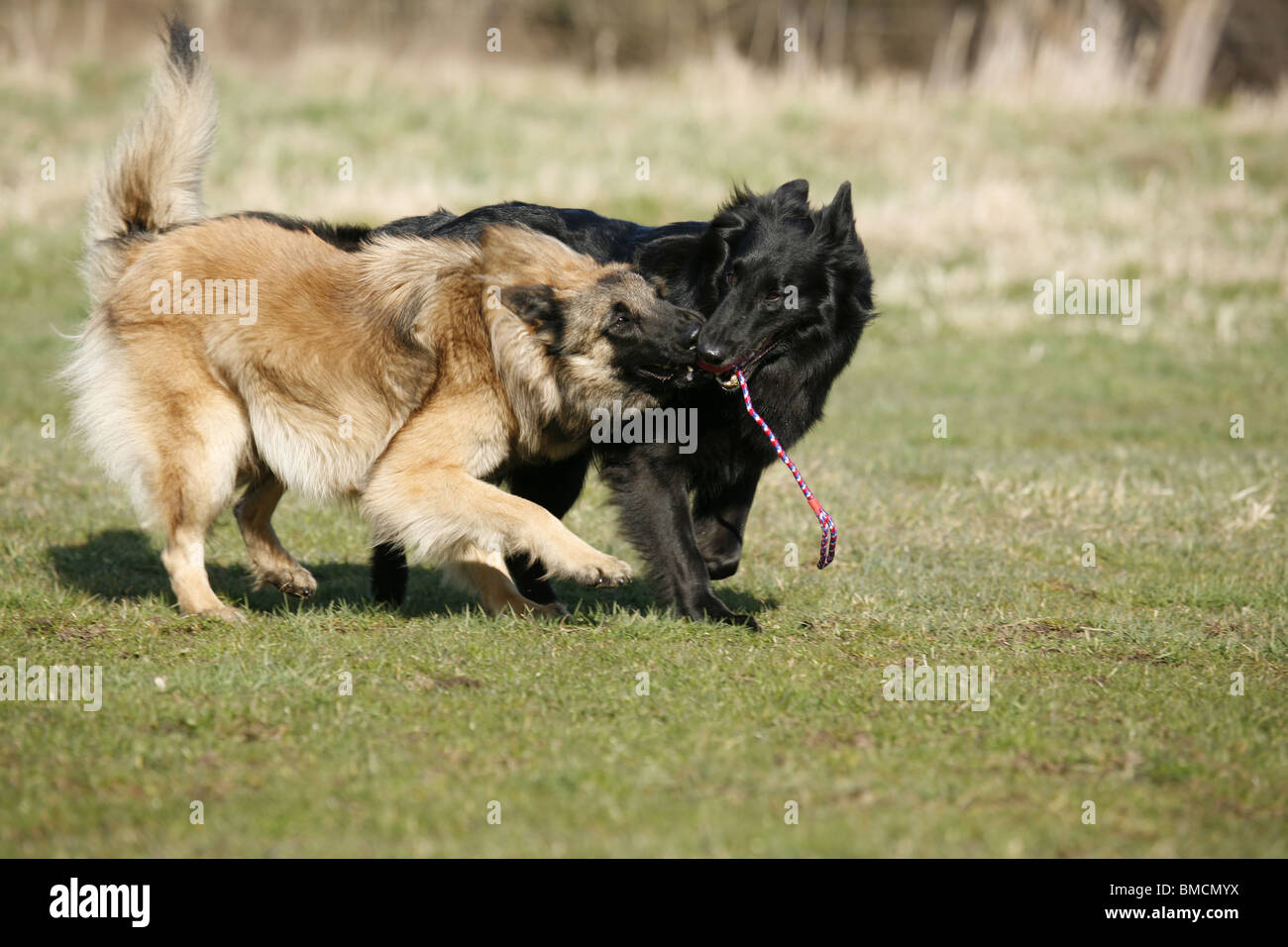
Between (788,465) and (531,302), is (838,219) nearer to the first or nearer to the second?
(788,465)

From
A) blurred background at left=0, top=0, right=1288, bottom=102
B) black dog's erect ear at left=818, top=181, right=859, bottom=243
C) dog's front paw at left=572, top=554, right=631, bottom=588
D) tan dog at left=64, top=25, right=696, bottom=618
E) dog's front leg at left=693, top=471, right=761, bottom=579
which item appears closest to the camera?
dog's front paw at left=572, top=554, right=631, bottom=588

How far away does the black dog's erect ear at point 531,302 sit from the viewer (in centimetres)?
545

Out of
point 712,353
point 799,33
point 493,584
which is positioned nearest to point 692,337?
point 712,353

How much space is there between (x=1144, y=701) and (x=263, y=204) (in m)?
16.1

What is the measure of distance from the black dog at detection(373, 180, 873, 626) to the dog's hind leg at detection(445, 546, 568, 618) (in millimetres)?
177

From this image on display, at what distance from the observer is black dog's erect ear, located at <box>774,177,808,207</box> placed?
6.07m

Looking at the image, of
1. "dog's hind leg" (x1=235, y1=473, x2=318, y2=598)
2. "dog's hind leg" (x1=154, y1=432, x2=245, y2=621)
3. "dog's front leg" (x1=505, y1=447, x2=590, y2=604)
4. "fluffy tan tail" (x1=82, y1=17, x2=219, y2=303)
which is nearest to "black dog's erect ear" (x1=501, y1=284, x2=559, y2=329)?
"dog's front leg" (x1=505, y1=447, x2=590, y2=604)

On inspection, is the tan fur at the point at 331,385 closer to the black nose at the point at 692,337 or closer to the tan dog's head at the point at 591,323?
the tan dog's head at the point at 591,323

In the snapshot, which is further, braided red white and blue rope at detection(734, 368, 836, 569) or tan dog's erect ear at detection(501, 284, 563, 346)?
braided red white and blue rope at detection(734, 368, 836, 569)

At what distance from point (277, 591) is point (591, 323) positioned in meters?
2.51

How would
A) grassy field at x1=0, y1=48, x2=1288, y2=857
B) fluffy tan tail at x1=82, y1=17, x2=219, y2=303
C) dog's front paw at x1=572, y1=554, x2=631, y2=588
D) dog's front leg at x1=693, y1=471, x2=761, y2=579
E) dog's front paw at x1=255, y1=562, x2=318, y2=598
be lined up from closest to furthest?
grassy field at x1=0, y1=48, x2=1288, y2=857 < dog's front paw at x1=572, y1=554, x2=631, y2=588 < fluffy tan tail at x1=82, y1=17, x2=219, y2=303 < dog's front leg at x1=693, y1=471, x2=761, y2=579 < dog's front paw at x1=255, y1=562, x2=318, y2=598

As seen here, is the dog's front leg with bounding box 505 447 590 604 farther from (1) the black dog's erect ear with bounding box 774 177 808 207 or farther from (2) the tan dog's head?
(1) the black dog's erect ear with bounding box 774 177 808 207

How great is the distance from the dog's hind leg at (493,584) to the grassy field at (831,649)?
0.25 meters
